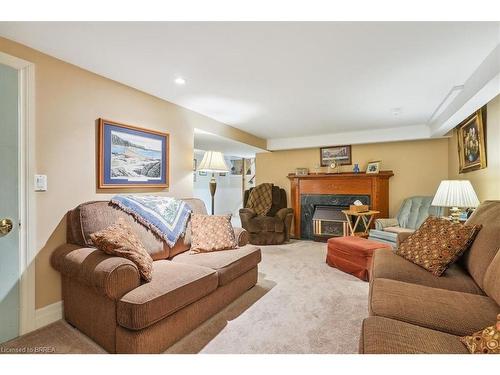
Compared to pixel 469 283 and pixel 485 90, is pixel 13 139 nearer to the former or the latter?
pixel 469 283

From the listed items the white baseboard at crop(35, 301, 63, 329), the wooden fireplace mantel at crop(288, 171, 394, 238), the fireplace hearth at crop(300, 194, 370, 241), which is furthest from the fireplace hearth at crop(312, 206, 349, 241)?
the white baseboard at crop(35, 301, 63, 329)

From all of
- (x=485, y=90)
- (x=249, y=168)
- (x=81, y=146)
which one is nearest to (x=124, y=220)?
(x=81, y=146)

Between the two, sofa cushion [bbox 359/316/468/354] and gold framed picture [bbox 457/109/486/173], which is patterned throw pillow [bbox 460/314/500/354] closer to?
sofa cushion [bbox 359/316/468/354]

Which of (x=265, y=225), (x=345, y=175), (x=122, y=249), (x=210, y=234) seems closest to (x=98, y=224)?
(x=122, y=249)

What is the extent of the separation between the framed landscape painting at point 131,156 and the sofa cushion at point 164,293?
99 centimetres

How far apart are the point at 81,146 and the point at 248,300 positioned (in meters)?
2.03

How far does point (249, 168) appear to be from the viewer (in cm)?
773

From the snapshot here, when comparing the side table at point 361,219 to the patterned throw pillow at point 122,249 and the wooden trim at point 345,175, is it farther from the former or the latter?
the patterned throw pillow at point 122,249

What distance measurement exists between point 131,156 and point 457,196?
344cm

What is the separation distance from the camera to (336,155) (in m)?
5.10

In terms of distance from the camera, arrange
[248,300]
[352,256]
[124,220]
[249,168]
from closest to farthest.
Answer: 1. [124,220]
2. [248,300]
3. [352,256]
4. [249,168]

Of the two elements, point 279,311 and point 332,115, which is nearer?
point 279,311
